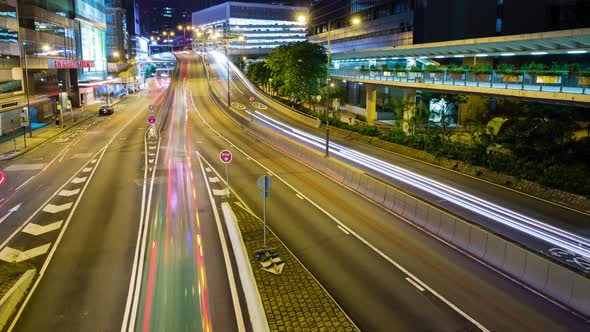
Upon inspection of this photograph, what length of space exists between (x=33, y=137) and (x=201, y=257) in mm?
37865

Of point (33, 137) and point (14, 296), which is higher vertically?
point (33, 137)

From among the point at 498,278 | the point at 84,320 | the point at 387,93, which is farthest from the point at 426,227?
the point at 387,93

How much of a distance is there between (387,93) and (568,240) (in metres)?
53.0

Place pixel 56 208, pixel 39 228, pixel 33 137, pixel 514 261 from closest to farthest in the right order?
pixel 514 261 → pixel 39 228 → pixel 56 208 → pixel 33 137

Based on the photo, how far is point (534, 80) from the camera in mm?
28641

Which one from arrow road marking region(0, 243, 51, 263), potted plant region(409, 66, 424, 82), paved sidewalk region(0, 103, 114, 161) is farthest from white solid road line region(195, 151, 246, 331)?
potted plant region(409, 66, 424, 82)

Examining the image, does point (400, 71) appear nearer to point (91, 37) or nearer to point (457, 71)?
point (457, 71)

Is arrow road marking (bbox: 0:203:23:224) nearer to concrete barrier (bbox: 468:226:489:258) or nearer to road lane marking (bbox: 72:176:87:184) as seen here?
road lane marking (bbox: 72:176:87:184)

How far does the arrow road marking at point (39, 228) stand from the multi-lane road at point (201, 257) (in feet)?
0.85

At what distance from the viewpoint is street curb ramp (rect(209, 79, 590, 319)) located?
1370 centimetres

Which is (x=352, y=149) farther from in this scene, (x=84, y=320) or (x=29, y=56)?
(x=29, y=56)

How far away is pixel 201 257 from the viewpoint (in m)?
17.2

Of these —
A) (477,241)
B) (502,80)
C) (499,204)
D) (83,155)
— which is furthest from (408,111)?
(83,155)

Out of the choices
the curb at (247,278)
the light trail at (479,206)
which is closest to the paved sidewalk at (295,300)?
the curb at (247,278)
